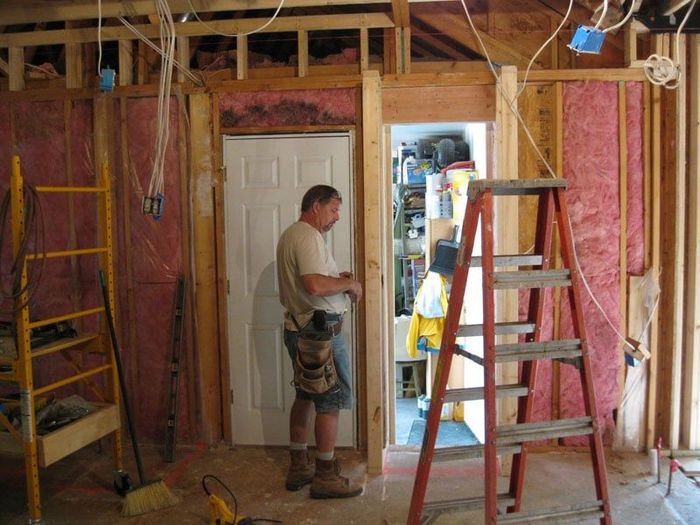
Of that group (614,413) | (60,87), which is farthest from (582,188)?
(60,87)

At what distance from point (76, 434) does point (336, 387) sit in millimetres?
1331

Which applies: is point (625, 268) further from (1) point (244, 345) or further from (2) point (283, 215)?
(1) point (244, 345)

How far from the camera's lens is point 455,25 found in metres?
3.83

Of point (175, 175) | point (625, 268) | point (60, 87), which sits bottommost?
point (625, 268)

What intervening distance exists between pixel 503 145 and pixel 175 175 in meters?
2.09

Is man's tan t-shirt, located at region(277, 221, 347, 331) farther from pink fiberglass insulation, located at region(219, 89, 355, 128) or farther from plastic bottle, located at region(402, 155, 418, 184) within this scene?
plastic bottle, located at region(402, 155, 418, 184)

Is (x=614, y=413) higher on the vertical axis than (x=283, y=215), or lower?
lower

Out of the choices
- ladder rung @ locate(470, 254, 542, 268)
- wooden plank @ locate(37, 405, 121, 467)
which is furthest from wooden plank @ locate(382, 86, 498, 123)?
wooden plank @ locate(37, 405, 121, 467)

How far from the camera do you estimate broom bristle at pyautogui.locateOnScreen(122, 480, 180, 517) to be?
9.95 feet

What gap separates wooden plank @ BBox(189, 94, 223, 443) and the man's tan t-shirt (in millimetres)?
861

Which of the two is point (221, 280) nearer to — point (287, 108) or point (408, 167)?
point (287, 108)

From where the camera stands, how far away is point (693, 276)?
3656 mm

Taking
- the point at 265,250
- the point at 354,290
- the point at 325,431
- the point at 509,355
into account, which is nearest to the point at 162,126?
the point at 265,250

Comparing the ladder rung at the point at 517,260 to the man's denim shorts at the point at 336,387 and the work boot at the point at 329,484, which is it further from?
the work boot at the point at 329,484
